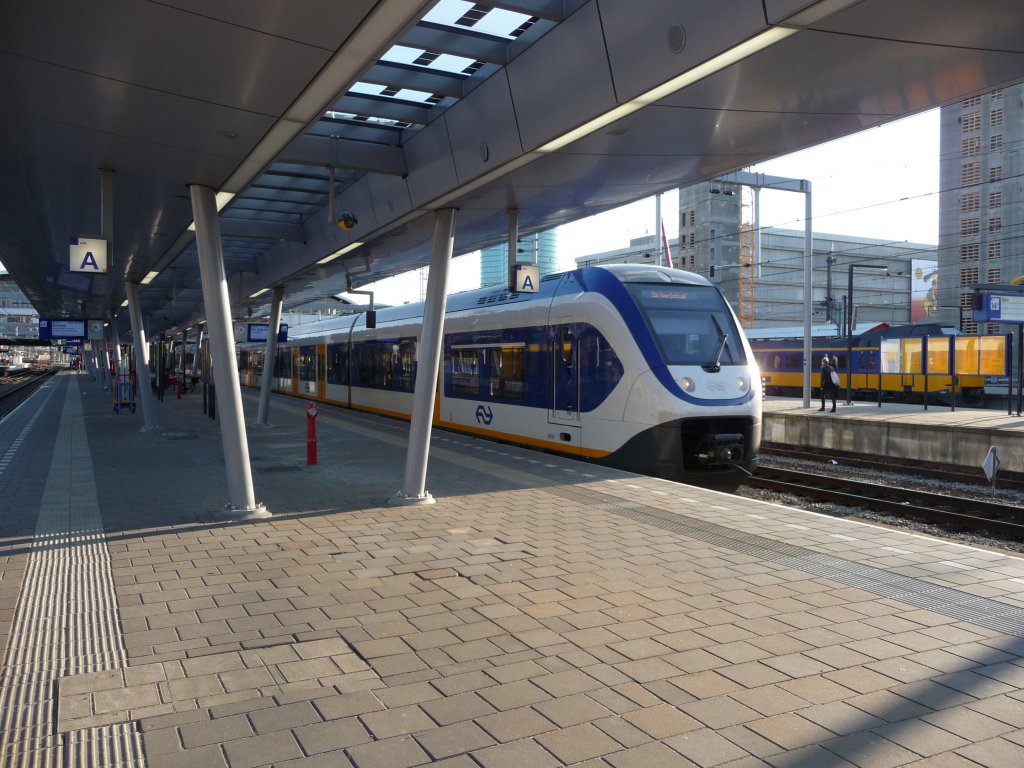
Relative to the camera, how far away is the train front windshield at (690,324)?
1059 centimetres

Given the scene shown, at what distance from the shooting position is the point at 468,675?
3.99 metres

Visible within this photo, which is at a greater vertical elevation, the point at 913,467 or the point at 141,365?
the point at 141,365

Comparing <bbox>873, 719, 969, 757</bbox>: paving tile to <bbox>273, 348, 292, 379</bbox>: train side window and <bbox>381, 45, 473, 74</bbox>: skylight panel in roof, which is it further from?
<bbox>273, 348, 292, 379</bbox>: train side window

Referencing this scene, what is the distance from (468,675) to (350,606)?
52.2 inches

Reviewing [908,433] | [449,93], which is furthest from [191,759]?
[908,433]

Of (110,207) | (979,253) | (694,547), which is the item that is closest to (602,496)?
(694,547)

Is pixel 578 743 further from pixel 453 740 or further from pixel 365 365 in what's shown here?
pixel 365 365

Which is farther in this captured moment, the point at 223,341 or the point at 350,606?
the point at 223,341

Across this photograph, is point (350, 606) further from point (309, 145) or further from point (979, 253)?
point (979, 253)

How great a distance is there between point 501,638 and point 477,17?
4.73 meters

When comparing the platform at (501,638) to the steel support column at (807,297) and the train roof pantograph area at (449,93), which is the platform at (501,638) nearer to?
the train roof pantograph area at (449,93)

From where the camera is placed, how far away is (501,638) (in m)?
4.49

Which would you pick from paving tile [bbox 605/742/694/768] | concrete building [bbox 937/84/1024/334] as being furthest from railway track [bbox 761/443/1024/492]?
concrete building [bbox 937/84/1024/334]

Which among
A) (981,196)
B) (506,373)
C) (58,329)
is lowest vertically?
(506,373)
